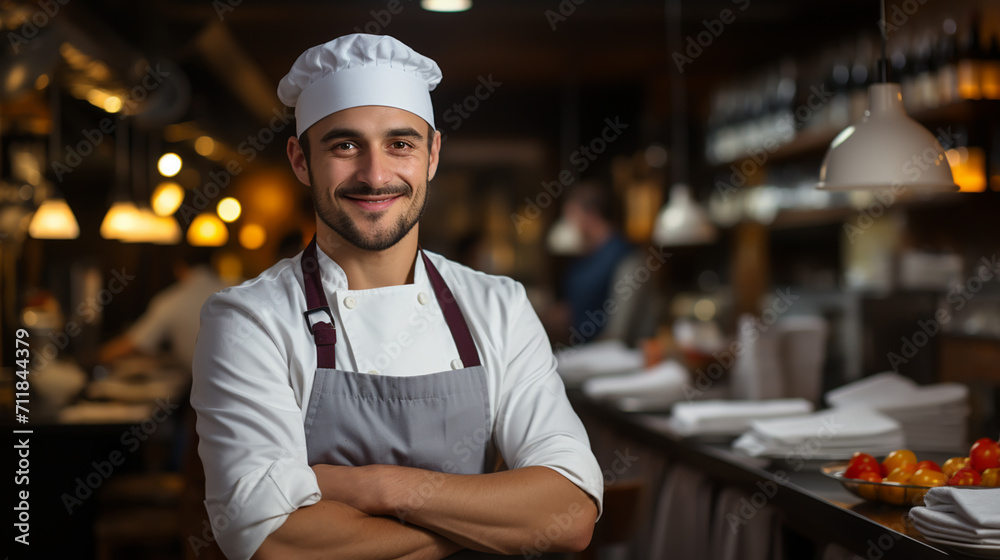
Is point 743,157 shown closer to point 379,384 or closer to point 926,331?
point 926,331

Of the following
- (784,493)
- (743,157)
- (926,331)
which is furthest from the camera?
(743,157)

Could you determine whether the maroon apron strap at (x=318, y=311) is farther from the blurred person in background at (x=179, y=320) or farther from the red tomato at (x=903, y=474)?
the blurred person in background at (x=179, y=320)

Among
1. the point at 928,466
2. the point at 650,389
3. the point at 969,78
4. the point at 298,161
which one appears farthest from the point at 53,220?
the point at 969,78

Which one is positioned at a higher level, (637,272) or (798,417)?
(637,272)

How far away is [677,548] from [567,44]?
4136 millimetres

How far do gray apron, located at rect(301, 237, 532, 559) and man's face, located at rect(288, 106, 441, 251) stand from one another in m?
0.13

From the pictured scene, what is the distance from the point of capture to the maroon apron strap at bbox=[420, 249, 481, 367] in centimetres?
134

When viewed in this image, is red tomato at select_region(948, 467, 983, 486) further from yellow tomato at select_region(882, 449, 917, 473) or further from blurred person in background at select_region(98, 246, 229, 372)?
blurred person in background at select_region(98, 246, 229, 372)

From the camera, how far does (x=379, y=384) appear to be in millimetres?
1255

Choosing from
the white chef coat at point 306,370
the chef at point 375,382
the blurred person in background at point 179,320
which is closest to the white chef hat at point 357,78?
the chef at point 375,382

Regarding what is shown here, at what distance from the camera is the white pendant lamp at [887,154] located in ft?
5.60

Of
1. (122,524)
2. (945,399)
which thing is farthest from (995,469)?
(122,524)

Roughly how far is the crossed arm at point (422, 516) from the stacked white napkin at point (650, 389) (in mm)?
1566

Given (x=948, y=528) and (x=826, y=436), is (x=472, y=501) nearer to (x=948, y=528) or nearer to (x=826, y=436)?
(x=948, y=528)
